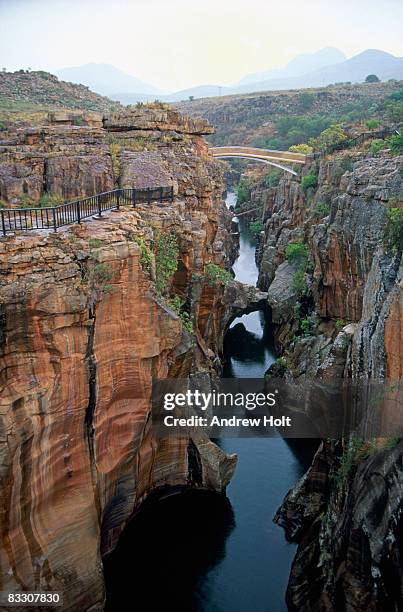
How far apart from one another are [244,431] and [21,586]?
1225 cm

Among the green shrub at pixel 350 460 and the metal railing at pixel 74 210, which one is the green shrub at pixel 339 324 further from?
the green shrub at pixel 350 460

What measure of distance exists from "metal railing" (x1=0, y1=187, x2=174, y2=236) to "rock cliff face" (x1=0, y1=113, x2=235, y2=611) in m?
0.51

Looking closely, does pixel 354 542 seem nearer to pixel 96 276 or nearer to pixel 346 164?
pixel 96 276

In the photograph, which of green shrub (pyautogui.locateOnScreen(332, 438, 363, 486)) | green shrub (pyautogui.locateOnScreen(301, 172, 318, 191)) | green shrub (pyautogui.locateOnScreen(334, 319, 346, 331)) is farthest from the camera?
green shrub (pyautogui.locateOnScreen(301, 172, 318, 191))

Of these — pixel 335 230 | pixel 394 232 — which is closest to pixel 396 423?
pixel 394 232

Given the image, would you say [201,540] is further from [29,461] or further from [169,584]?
[29,461]

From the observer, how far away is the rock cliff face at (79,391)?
505 inches

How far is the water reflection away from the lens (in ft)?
53.4

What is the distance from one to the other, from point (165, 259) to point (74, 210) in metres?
2.98

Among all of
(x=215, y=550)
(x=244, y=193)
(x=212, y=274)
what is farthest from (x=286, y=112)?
(x=215, y=550)

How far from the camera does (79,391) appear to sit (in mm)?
13773

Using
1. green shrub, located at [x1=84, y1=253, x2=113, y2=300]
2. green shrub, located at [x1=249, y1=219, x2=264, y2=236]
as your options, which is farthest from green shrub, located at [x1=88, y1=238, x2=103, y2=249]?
green shrub, located at [x1=249, y1=219, x2=264, y2=236]

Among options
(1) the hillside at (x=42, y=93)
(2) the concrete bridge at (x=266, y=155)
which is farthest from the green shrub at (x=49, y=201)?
(2) the concrete bridge at (x=266, y=155)

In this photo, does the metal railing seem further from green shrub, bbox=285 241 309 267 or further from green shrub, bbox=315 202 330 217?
green shrub, bbox=285 241 309 267
